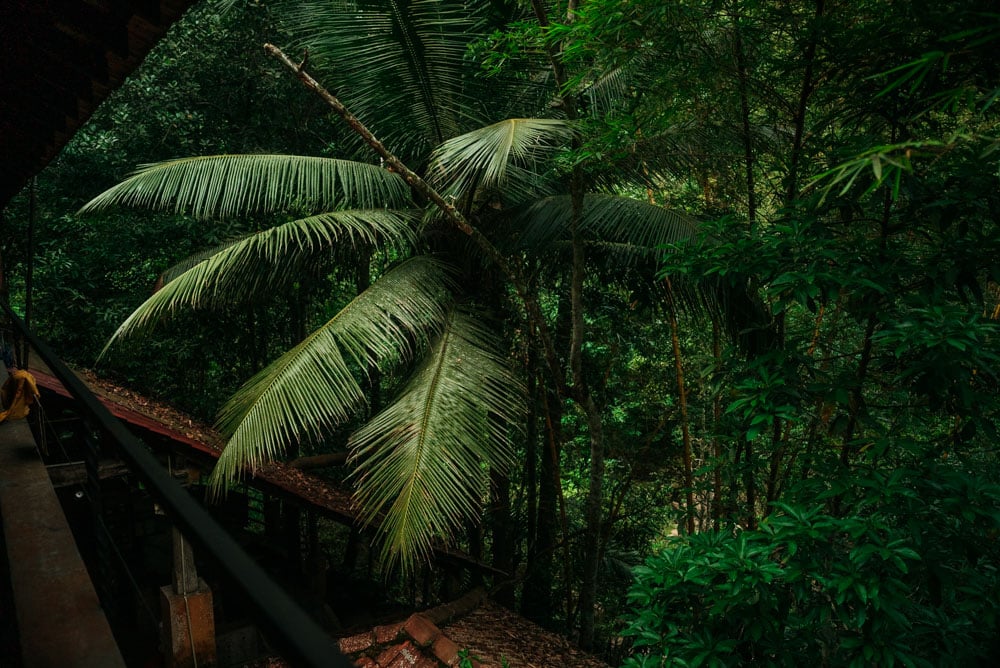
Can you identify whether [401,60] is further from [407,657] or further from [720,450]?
[407,657]

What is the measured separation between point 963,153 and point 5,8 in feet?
11.7

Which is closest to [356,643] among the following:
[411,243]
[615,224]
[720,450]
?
[411,243]

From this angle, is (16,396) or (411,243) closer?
(16,396)

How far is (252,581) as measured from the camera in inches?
26.8

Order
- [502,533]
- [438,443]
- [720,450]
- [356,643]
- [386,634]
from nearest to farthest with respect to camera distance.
→ [438,443], [356,643], [386,634], [720,450], [502,533]

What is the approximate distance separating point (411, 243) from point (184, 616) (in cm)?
409

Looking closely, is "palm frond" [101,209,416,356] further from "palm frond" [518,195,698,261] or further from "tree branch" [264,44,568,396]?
"palm frond" [518,195,698,261]

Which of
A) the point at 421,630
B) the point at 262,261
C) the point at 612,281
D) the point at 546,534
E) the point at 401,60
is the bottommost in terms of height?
the point at 421,630

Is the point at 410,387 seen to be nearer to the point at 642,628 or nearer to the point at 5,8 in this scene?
the point at 642,628

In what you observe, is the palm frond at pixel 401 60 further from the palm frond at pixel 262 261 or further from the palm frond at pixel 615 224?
the palm frond at pixel 615 224

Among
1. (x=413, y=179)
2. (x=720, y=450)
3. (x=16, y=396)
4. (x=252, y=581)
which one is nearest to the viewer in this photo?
(x=252, y=581)

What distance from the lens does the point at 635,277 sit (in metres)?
6.08

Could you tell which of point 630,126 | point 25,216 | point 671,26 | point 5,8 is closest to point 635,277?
point 630,126

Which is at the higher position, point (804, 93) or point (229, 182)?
point (229, 182)
